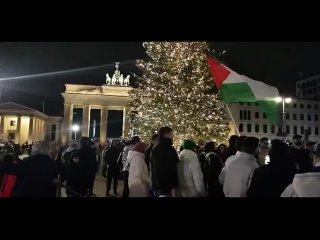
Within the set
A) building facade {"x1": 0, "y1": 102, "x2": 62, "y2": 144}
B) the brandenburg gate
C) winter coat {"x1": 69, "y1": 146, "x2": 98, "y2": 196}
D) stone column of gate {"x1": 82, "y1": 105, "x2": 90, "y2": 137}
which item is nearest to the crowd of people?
winter coat {"x1": 69, "y1": 146, "x2": 98, "y2": 196}

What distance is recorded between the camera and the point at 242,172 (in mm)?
6035

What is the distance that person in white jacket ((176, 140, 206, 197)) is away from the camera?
6.38 m

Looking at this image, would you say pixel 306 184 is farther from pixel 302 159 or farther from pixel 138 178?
pixel 302 159

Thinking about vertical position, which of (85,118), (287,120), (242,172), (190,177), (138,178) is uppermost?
(287,120)

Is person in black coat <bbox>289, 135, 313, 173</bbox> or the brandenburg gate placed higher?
the brandenburg gate

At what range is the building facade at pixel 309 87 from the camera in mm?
96125

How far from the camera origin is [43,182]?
565 centimetres

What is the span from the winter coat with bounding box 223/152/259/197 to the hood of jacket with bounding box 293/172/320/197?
1.73m

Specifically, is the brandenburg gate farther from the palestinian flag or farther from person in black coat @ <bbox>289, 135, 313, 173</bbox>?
person in black coat @ <bbox>289, 135, 313, 173</bbox>

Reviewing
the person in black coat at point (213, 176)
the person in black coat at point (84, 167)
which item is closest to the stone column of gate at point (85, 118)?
the person in black coat at point (84, 167)

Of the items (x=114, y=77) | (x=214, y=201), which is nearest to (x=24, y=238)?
(x=214, y=201)

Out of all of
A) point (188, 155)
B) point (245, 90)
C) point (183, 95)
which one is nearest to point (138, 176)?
point (188, 155)

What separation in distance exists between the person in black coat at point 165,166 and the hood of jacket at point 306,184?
2.48 meters

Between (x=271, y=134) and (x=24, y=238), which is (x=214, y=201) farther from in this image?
(x=271, y=134)
